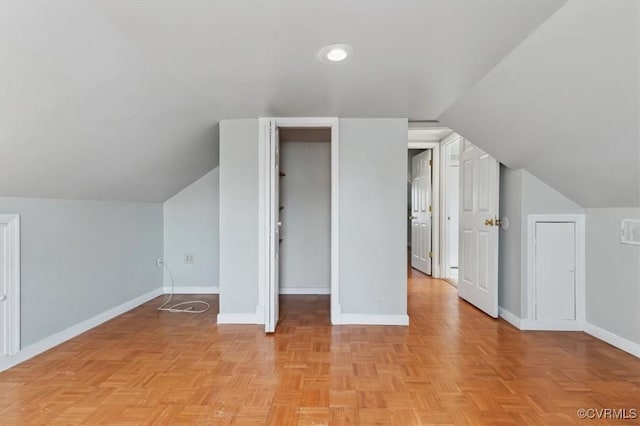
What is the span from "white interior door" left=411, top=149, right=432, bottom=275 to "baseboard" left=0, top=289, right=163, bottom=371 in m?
4.04

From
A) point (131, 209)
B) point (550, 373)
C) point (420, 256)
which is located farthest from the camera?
point (420, 256)

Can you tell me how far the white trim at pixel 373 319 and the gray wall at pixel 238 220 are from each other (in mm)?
872

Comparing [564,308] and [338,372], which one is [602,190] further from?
[338,372]

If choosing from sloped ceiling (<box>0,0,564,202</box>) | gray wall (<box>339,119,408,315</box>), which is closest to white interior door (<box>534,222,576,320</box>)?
gray wall (<box>339,119,408,315</box>)

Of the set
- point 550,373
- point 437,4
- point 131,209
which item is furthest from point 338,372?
point 131,209

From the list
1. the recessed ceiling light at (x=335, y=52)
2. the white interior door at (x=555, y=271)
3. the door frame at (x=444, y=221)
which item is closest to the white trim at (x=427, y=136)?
the door frame at (x=444, y=221)

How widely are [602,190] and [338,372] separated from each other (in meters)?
2.30

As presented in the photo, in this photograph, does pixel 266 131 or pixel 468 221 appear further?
pixel 468 221

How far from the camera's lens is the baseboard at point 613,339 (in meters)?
2.27

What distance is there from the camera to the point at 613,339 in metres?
2.45

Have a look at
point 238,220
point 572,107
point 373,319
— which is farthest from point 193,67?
point 373,319

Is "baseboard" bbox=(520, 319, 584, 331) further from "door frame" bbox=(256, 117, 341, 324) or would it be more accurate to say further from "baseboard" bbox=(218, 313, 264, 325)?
"baseboard" bbox=(218, 313, 264, 325)

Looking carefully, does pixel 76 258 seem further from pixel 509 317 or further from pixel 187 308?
pixel 509 317

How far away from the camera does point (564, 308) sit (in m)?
2.77
